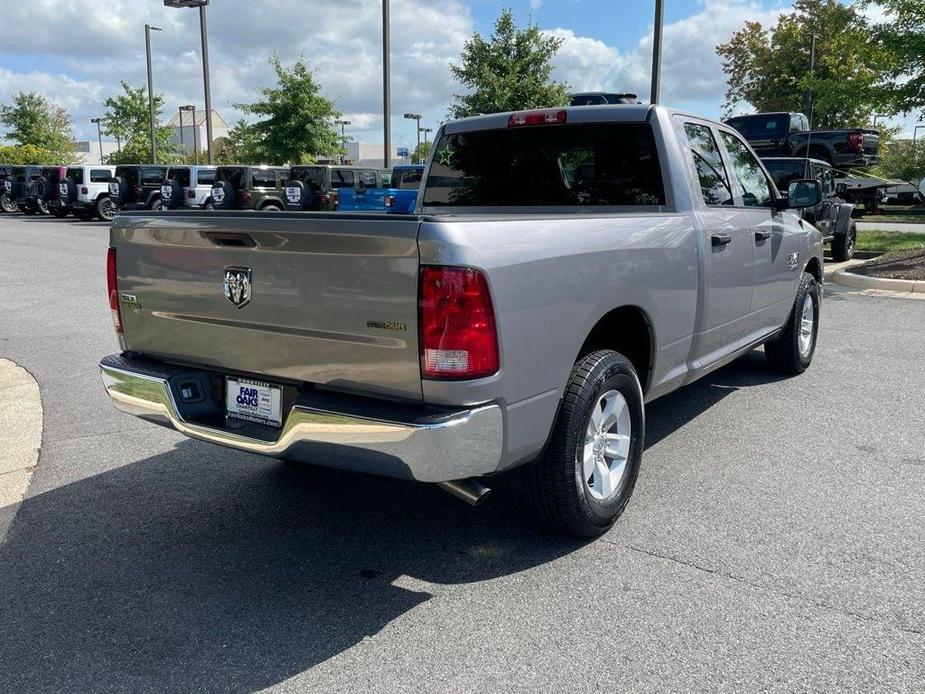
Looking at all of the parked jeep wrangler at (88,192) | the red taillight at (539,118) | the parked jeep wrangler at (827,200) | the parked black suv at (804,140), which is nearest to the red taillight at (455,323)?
the red taillight at (539,118)

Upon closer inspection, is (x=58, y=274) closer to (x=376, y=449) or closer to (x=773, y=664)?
(x=376, y=449)

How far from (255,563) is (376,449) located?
101cm

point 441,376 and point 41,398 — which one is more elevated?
point 441,376

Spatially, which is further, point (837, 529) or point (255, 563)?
point (837, 529)

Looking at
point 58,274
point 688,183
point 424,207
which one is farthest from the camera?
point 58,274

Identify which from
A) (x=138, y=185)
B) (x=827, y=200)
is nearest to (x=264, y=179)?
(x=138, y=185)

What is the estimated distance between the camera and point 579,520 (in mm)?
3418

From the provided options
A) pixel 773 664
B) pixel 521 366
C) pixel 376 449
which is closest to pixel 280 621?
pixel 376 449

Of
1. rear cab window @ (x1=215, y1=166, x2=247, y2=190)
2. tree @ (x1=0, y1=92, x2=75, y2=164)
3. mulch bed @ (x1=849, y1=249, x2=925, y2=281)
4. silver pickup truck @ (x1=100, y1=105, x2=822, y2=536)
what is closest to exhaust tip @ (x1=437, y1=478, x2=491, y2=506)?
silver pickup truck @ (x1=100, y1=105, x2=822, y2=536)

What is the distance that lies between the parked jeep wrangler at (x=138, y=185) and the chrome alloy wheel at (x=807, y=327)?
78.1 feet

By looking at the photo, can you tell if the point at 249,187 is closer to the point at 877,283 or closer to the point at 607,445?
the point at 877,283

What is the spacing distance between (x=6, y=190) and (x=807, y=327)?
35.8 meters

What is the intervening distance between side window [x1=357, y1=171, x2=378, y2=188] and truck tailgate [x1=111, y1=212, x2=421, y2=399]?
67.6ft

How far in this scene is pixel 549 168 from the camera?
4.72m
